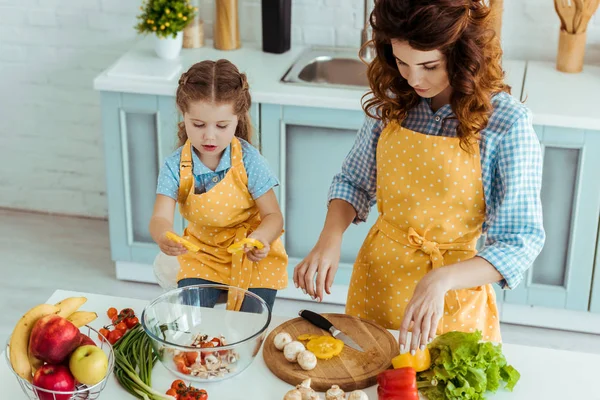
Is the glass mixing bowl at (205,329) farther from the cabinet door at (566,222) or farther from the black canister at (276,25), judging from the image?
the black canister at (276,25)

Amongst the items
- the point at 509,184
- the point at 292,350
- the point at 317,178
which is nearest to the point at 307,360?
the point at 292,350

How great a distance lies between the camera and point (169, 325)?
1.86 meters

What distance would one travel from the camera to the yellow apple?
1.55 metres

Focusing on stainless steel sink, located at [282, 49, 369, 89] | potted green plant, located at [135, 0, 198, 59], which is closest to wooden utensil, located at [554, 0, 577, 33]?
stainless steel sink, located at [282, 49, 369, 89]

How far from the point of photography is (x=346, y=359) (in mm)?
1777

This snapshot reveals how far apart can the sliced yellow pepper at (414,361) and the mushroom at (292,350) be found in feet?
0.65

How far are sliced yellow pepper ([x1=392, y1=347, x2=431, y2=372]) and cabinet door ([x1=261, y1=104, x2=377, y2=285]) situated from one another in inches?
61.4

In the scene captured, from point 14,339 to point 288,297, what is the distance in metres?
2.09

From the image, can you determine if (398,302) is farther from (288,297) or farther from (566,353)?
(288,297)

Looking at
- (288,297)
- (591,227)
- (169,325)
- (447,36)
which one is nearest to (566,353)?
(447,36)

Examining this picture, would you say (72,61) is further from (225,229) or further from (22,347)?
(22,347)

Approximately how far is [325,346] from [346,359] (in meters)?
0.05

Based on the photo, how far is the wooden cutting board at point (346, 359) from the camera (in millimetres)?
1717

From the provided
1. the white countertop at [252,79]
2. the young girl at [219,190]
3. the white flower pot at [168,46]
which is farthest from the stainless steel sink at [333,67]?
the young girl at [219,190]
